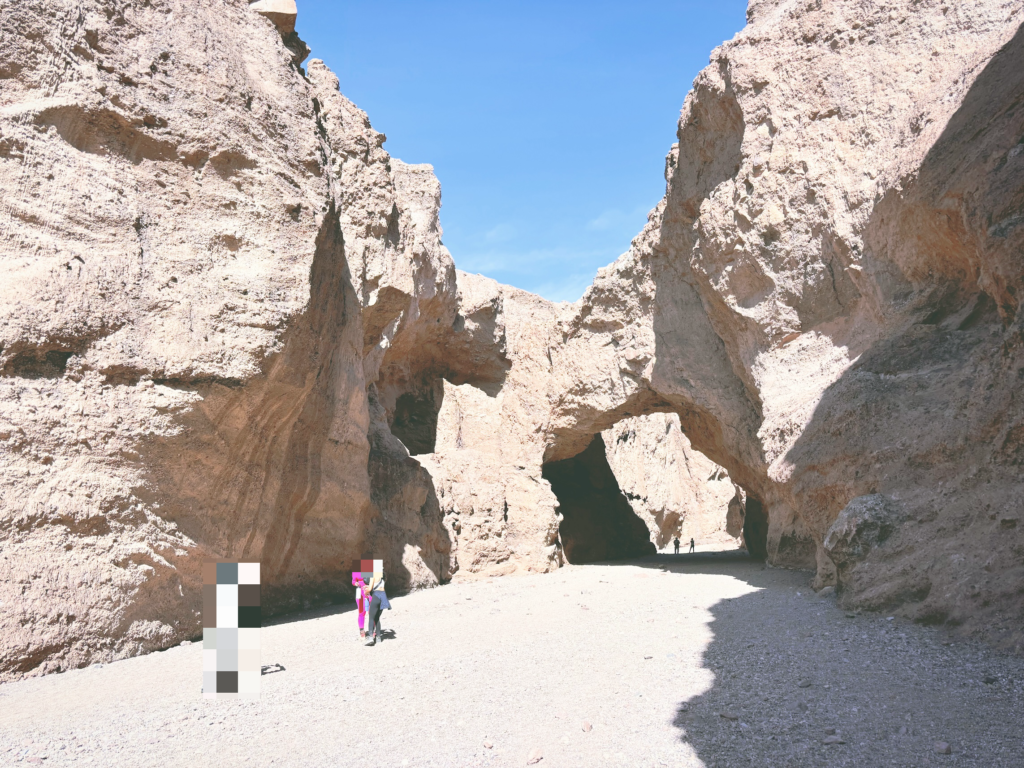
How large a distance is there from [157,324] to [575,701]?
5209 millimetres

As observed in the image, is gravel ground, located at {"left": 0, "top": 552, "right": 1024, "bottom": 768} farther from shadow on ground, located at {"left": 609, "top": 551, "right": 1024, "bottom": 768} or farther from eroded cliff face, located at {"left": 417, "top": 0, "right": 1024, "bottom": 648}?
eroded cliff face, located at {"left": 417, "top": 0, "right": 1024, "bottom": 648}

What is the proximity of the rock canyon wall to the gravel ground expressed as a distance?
0.80 meters

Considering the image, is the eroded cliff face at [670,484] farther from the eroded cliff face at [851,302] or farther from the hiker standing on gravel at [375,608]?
the hiker standing on gravel at [375,608]

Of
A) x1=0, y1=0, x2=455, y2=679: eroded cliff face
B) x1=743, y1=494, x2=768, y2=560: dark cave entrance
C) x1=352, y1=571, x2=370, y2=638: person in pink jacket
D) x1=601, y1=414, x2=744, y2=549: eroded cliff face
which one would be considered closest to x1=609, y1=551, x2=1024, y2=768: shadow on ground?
x1=352, y1=571, x2=370, y2=638: person in pink jacket

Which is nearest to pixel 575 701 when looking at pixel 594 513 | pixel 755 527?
pixel 755 527

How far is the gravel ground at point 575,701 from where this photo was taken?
3.40m

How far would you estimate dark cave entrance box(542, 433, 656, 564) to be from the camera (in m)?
18.3

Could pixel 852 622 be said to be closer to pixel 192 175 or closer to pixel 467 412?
pixel 192 175

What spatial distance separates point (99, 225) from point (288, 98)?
298 cm

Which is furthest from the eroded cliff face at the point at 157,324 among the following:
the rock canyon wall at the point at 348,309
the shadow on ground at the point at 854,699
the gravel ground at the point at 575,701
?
the shadow on ground at the point at 854,699

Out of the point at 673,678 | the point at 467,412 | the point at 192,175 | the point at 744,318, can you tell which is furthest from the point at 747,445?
the point at 192,175

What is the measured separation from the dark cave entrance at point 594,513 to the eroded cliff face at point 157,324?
9.59 metres

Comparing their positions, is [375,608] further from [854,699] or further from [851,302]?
[851,302]

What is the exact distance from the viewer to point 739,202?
35.3ft
